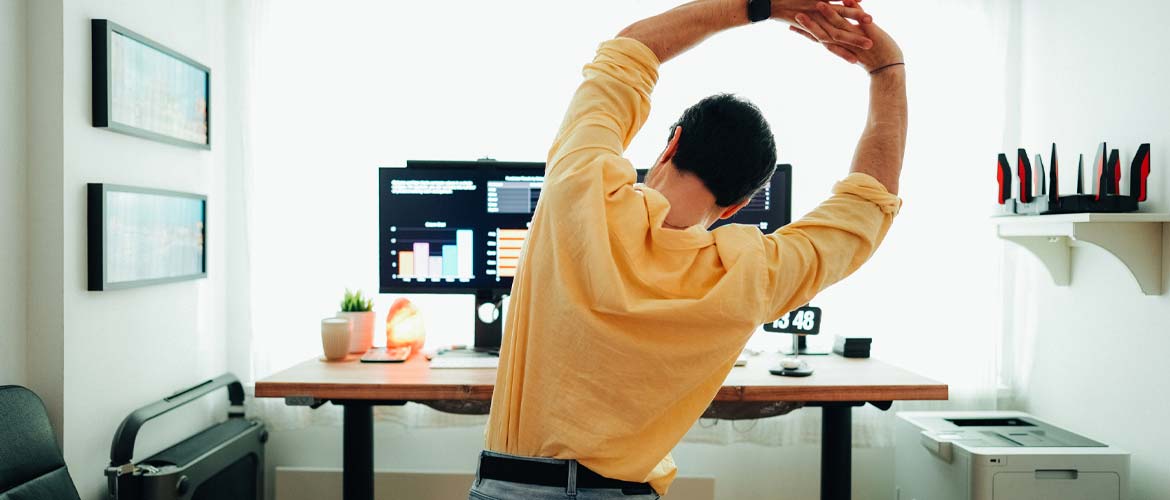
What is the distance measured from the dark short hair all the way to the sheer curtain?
1.71 metres

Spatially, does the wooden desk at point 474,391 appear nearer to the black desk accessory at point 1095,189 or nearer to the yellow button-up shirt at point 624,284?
the black desk accessory at point 1095,189

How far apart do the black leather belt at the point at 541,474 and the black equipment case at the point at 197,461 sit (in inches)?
61.2

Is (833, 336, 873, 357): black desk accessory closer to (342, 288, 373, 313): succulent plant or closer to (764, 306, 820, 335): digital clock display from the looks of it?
(764, 306, 820, 335): digital clock display

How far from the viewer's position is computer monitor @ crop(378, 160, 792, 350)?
95.0 inches

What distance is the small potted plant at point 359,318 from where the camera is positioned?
240cm

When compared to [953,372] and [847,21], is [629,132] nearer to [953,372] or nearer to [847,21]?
[847,21]

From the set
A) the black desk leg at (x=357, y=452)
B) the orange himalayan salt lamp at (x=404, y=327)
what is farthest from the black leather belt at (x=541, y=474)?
the orange himalayan salt lamp at (x=404, y=327)

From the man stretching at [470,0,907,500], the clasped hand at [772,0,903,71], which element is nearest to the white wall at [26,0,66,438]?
the man stretching at [470,0,907,500]

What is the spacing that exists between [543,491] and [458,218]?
1.59 meters

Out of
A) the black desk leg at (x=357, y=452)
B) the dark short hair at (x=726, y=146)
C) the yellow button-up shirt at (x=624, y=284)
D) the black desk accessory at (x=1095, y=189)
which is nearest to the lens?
the yellow button-up shirt at (x=624, y=284)

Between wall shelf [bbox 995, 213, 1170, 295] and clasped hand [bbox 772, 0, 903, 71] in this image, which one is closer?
clasped hand [bbox 772, 0, 903, 71]

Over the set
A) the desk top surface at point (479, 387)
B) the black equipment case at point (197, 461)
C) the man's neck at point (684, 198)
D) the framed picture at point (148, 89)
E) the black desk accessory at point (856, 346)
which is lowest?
the black equipment case at point (197, 461)

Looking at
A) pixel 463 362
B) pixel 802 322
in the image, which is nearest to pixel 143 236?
pixel 463 362

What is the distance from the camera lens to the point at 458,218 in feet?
7.94
